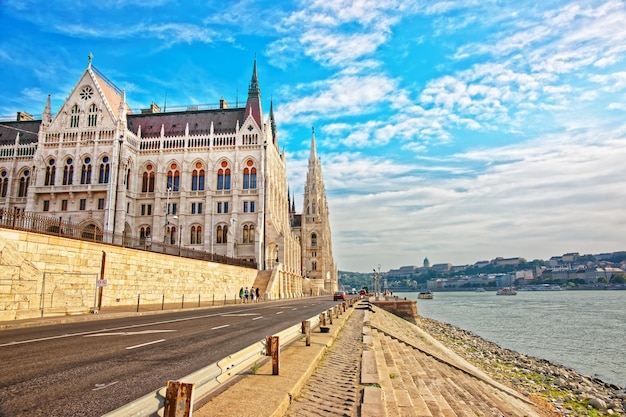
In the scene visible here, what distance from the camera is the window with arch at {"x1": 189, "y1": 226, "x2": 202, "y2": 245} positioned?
59.5 meters

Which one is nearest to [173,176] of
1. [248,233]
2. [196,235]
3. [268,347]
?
[196,235]

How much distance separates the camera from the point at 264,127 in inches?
2410

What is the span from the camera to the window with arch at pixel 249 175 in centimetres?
5994

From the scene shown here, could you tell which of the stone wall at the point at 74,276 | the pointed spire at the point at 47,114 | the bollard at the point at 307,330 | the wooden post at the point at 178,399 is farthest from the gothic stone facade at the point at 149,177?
the wooden post at the point at 178,399

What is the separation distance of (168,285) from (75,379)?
25.7 meters

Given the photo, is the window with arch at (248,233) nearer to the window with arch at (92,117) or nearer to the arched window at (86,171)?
the arched window at (86,171)

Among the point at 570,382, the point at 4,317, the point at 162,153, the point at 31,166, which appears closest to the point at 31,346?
the point at 4,317

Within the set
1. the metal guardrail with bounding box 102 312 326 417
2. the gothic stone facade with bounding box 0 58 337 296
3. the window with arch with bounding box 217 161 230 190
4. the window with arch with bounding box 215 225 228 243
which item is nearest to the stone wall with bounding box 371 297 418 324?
the gothic stone facade with bounding box 0 58 337 296

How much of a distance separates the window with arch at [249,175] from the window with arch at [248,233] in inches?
216

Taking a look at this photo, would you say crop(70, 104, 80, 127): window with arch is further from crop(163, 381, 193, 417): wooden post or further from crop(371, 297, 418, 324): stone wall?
crop(163, 381, 193, 417): wooden post

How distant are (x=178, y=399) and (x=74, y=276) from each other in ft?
67.5

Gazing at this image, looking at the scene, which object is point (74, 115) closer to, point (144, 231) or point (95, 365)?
point (144, 231)

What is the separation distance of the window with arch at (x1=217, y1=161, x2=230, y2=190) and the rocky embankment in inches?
1666

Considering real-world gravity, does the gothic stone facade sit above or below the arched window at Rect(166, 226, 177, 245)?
above
